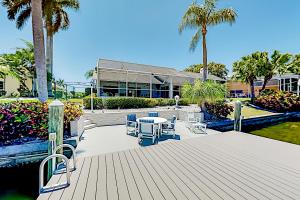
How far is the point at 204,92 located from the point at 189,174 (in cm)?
910

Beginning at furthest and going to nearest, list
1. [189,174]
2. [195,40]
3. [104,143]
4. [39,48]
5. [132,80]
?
1. [132,80]
2. [195,40]
3. [39,48]
4. [104,143]
5. [189,174]

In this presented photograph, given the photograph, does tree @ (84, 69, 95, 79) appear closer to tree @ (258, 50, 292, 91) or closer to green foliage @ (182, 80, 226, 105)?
green foliage @ (182, 80, 226, 105)

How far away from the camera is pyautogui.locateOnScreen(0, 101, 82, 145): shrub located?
270 inches

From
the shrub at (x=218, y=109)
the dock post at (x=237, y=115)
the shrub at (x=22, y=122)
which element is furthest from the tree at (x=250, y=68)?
the shrub at (x=22, y=122)

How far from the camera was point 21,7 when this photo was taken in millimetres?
13070

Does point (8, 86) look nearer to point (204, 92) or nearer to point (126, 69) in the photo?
point (126, 69)

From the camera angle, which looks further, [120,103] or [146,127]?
[120,103]

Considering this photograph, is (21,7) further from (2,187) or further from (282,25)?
(282,25)

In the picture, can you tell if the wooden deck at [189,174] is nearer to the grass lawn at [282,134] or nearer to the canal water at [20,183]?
the canal water at [20,183]

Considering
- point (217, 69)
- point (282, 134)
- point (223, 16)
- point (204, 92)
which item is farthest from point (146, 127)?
point (217, 69)

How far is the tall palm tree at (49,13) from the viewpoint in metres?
12.4

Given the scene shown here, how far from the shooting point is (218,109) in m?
13.6

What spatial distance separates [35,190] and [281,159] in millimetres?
7773

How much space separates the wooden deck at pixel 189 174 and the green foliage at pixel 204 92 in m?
6.25
